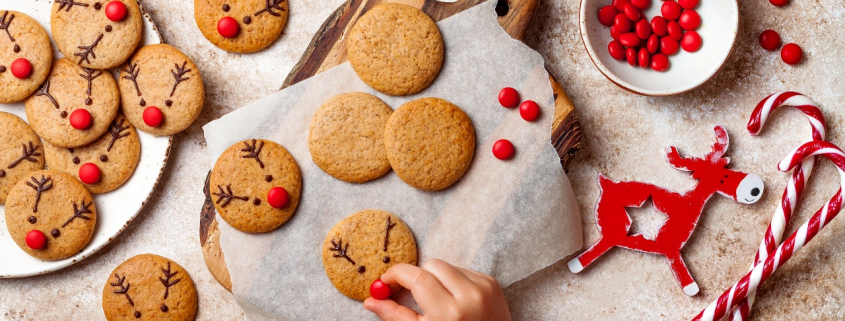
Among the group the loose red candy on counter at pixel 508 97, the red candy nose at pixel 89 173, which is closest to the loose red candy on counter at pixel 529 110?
the loose red candy on counter at pixel 508 97

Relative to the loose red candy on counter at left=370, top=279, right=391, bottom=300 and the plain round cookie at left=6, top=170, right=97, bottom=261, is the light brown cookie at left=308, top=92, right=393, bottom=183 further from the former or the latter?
the plain round cookie at left=6, top=170, right=97, bottom=261

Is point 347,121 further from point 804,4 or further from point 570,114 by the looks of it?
point 804,4

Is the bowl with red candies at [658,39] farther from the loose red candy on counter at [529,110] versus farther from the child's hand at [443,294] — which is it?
the child's hand at [443,294]

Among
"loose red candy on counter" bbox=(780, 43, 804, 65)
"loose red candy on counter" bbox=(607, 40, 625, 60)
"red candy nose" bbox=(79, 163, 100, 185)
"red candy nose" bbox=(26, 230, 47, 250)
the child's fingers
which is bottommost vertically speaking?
the child's fingers

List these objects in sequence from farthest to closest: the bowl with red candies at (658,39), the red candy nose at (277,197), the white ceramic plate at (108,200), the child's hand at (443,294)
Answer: the white ceramic plate at (108,200)
the bowl with red candies at (658,39)
the red candy nose at (277,197)
the child's hand at (443,294)

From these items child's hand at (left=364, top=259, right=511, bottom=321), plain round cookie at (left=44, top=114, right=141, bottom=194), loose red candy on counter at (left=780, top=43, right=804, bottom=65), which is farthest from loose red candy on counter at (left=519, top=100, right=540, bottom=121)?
plain round cookie at (left=44, top=114, right=141, bottom=194)

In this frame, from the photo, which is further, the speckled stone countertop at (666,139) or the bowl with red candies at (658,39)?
the speckled stone countertop at (666,139)

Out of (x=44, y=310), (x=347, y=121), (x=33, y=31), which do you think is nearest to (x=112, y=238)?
(x=44, y=310)
